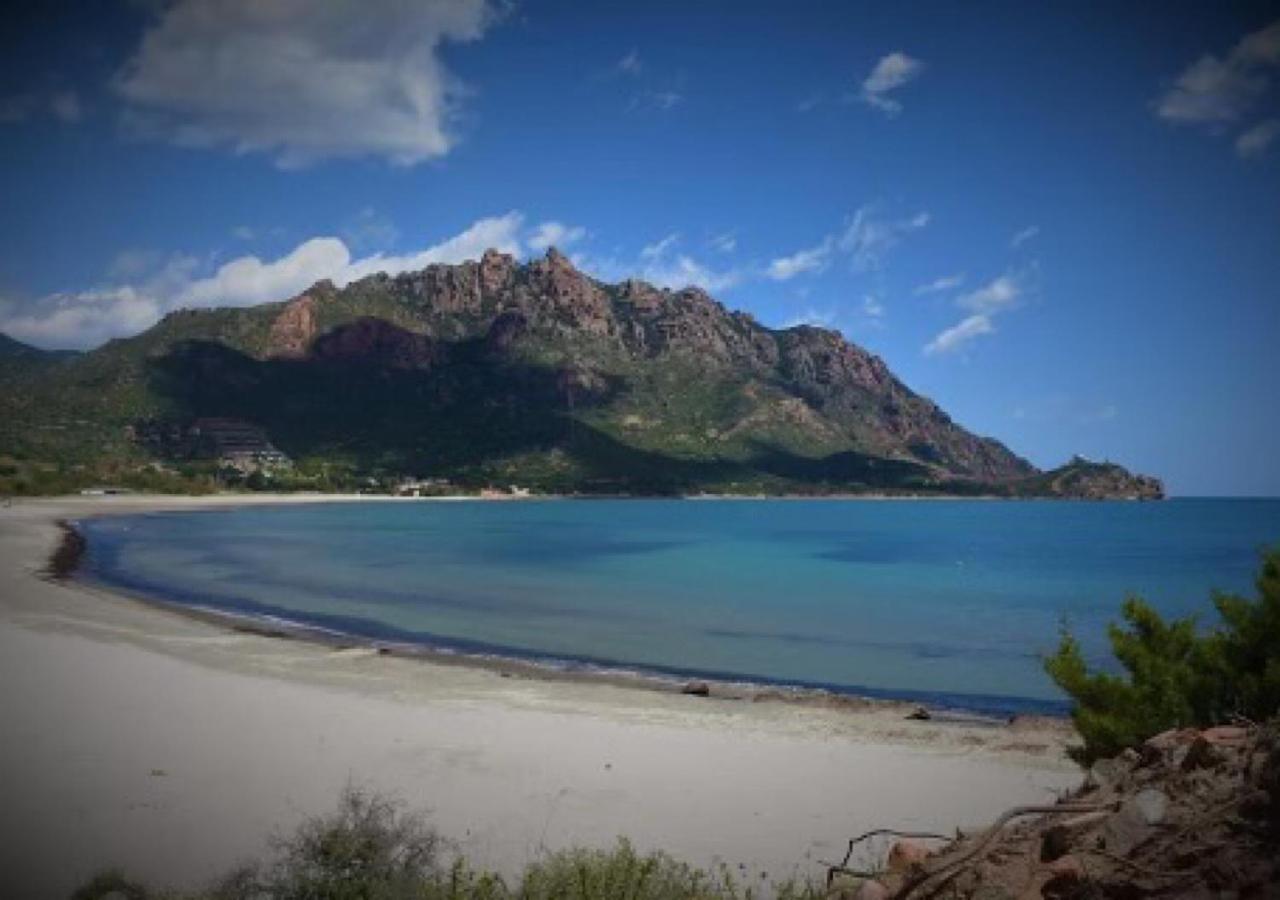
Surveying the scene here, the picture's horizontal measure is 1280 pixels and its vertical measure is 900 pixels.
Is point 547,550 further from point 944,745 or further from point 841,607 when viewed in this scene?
point 944,745

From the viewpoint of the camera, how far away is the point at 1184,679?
9461mm

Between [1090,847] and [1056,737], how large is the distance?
1317cm

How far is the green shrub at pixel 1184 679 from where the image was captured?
9.20m

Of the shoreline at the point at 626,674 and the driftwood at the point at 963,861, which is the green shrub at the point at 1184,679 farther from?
the shoreline at the point at 626,674

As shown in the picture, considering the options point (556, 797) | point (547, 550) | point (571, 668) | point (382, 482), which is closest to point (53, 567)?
point (571, 668)

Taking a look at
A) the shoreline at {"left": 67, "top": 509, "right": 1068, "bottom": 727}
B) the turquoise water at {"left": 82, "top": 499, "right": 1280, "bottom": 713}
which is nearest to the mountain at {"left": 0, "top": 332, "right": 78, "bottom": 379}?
the turquoise water at {"left": 82, "top": 499, "right": 1280, "bottom": 713}

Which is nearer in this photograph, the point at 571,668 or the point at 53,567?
the point at 571,668

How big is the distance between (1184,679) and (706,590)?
36.6 metres

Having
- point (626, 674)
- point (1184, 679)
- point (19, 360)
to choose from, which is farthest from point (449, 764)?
point (19, 360)

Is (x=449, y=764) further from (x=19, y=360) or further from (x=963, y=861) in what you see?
(x=19, y=360)

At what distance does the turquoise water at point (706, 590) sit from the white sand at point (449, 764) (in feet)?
23.2

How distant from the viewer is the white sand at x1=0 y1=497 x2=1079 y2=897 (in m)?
9.27

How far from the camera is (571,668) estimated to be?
24.3 meters

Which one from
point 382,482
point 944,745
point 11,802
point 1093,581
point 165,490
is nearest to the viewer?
point 11,802
